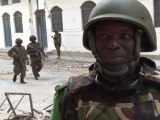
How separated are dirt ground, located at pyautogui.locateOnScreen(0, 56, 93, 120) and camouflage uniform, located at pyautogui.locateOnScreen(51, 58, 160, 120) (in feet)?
15.9

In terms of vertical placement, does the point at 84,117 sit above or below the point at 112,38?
below

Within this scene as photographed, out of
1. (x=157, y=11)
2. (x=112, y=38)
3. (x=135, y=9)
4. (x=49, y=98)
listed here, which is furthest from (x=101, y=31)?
(x=157, y=11)

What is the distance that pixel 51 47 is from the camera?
20812 mm

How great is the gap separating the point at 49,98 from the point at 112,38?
7.64 metres

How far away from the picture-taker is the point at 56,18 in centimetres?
2039

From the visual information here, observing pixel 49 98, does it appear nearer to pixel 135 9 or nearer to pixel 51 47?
pixel 135 9

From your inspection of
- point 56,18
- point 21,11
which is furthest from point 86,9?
point 21,11

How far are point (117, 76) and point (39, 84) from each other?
1002cm

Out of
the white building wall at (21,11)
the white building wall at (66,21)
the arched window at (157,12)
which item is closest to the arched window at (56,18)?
the white building wall at (66,21)

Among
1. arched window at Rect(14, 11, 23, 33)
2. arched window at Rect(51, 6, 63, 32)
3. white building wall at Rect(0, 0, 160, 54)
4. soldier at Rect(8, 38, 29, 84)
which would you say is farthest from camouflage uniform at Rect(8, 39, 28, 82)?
arched window at Rect(14, 11, 23, 33)

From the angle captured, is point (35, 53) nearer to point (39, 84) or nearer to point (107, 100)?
point (39, 84)

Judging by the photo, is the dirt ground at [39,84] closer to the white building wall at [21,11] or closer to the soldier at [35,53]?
the soldier at [35,53]

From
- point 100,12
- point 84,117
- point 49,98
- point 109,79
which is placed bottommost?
point 49,98

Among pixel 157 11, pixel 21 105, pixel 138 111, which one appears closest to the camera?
pixel 138 111
